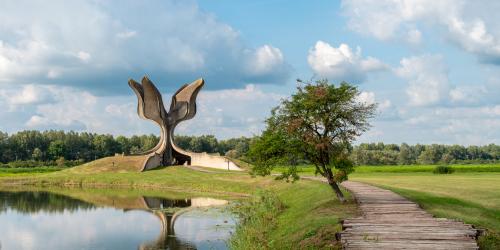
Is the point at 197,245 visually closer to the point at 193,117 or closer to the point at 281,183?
the point at 281,183

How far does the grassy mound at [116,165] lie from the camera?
67938 millimetres

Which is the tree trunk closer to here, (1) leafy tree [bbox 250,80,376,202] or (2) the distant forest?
(1) leafy tree [bbox 250,80,376,202]

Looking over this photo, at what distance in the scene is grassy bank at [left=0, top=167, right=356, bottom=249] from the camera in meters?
18.3

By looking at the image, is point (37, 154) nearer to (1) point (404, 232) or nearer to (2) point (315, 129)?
(2) point (315, 129)

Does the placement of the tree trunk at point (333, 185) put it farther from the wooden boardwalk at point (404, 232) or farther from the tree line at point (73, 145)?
the tree line at point (73, 145)

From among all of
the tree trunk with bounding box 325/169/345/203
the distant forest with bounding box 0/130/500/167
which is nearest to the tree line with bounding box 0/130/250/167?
the distant forest with bounding box 0/130/500/167

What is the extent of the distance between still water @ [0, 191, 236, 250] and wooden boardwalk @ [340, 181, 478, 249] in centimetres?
778

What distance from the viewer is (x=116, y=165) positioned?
6925 cm

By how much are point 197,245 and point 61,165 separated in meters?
82.4

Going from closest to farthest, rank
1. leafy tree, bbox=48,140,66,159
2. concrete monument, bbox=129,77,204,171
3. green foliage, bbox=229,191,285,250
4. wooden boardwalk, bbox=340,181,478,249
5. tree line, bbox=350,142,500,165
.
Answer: wooden boardwalk, bbox=340,181,478,249 < green foliage, bbox=229,191,285,250 < concrete monument, bbox=129,77,204,171 < tree line, bbox=350,142,500,165 < leafy tree, bbox=48,140,66,159

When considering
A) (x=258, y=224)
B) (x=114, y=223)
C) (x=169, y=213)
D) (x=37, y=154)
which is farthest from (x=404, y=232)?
(x=37, y=154)

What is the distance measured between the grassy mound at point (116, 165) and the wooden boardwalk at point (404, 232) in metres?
52.1

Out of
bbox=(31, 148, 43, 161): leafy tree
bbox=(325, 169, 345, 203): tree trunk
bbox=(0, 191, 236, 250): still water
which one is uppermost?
bbox=(31, 148, 43, 161): leafy tree

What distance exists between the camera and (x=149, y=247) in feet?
77.7
